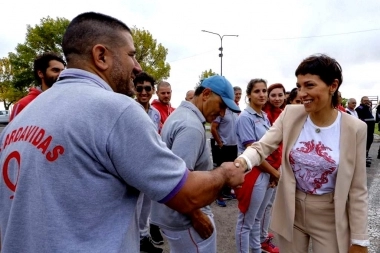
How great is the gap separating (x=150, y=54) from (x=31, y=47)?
46.7 ft

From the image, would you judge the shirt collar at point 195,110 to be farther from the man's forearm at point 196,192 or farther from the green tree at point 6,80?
the green tree at point 6,80

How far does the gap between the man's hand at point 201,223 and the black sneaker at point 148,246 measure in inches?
73.0

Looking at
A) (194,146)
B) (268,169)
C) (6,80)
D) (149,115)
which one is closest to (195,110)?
(194,146)

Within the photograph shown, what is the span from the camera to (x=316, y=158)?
215 centimetres

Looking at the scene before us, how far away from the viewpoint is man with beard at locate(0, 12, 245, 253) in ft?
3.61

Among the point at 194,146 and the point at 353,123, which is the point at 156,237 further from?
the point at 353,123

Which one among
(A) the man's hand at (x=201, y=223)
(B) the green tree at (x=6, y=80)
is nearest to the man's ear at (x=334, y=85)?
(A) the man's hand at (x=201, y=223)

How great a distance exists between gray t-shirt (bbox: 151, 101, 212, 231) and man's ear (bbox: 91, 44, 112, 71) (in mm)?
903

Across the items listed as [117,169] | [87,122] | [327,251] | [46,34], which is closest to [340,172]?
[327,251]

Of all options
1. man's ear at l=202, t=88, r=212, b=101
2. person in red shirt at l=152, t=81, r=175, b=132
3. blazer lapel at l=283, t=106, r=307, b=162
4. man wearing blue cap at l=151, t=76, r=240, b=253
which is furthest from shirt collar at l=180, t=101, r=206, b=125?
person in red shirt at l=152, t=81, r=175, b=132

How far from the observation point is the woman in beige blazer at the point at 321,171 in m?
2.08

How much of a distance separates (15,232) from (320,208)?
1.86 meters

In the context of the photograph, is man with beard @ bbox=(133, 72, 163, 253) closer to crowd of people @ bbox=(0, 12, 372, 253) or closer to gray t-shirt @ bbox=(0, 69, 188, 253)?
crowd of people @ bbox=(0, 12, 372, 253)

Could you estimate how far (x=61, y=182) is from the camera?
110cm
